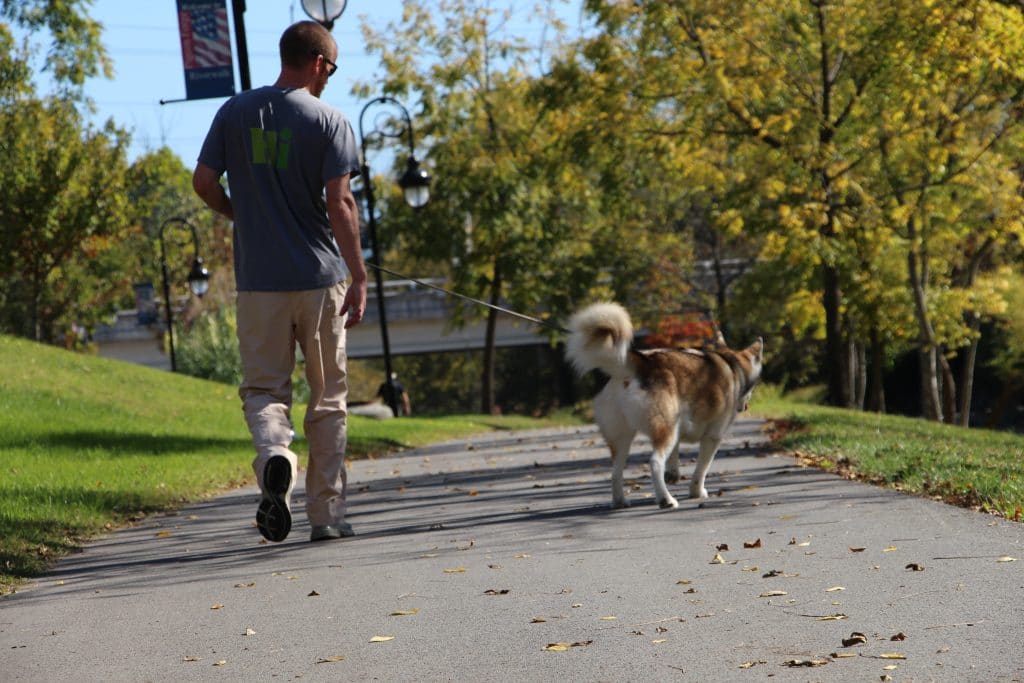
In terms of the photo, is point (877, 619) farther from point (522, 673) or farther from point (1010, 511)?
point (1010, 511)

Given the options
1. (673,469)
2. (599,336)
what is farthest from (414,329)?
(599,336)

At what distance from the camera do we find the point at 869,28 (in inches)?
790

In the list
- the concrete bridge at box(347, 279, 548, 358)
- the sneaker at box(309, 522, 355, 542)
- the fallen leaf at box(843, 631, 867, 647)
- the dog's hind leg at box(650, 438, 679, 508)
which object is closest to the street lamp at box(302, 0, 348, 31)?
the dog's hind leg at box(650, 438, 679, 508)

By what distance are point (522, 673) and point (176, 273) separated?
202ft

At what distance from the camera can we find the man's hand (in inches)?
284

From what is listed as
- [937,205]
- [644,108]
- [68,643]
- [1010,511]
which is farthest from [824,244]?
[68,643]

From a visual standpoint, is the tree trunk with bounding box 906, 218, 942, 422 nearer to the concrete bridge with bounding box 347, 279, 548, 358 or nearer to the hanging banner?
the hanging banner

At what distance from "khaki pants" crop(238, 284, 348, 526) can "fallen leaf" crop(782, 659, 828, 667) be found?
3246 mm

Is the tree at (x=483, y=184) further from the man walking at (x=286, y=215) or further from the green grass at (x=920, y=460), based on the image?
the man walking at (x=286, y=215)

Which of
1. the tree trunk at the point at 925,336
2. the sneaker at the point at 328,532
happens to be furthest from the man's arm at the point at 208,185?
the tree trunk at the point at 925,336

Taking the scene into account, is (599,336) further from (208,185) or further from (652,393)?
(208,185)

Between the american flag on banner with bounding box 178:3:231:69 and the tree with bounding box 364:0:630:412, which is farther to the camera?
the tree with bounding box 364:0:630:412

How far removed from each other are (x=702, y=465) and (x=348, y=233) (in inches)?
129

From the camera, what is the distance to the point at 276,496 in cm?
673
